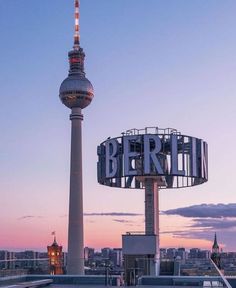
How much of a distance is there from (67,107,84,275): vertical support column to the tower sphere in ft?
8.76

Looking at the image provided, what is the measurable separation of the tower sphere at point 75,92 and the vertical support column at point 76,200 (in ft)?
8.76

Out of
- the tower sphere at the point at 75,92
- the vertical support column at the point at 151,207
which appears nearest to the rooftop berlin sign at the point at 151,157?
the vertical support column at the point at 151,207

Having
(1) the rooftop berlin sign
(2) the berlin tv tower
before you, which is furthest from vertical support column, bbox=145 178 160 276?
(2) the berlin tv tower

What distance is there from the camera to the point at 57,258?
505 feet

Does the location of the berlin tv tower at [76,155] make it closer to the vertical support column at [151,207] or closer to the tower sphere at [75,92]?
the tower sphere at [75,92]

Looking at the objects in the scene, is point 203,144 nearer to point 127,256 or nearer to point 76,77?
point 127,256

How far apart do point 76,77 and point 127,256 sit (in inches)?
4698

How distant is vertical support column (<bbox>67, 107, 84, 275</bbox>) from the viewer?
6826 inches

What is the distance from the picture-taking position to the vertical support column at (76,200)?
173 m

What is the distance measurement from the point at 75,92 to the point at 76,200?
103ft

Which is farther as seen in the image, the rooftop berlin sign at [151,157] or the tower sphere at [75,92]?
the tower sphere at [75,92]

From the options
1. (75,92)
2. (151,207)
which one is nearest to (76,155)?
(75,92)

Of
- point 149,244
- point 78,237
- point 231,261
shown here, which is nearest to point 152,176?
point 149,244

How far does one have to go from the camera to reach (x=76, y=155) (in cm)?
17862
